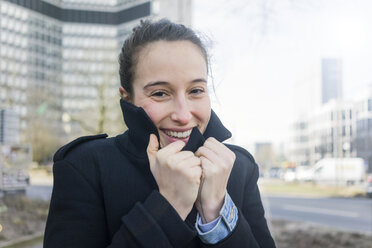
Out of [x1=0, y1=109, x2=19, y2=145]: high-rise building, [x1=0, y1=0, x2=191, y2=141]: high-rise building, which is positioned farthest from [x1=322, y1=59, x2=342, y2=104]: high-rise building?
[x1=0, y1=109, x2=19, y2=145]: high-rise building

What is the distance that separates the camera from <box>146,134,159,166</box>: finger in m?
0.86

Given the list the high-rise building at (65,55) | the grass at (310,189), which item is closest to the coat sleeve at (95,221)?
the high-rise building at (65,55)

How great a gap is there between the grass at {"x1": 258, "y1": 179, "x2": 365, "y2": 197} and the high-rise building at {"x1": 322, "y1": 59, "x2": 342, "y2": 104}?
3.82ft

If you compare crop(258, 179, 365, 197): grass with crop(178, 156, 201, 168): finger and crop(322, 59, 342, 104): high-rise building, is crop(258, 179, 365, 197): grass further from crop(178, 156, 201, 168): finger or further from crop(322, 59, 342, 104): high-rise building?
crop(178, 156, 201, 168): finger

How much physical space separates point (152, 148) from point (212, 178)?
5.5 inches

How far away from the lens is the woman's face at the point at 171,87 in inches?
35.8

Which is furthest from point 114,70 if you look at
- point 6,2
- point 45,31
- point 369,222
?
point 369,222

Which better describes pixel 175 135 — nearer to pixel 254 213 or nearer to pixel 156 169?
pixel 156 169

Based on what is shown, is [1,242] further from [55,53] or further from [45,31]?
[55,53]

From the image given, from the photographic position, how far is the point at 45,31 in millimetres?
7906

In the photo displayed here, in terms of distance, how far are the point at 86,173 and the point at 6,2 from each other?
655 centimetres

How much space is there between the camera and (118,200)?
2.95 ft

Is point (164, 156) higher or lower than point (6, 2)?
lower

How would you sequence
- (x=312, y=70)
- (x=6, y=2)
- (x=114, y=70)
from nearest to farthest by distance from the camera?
(x=312, y=70)
(x=6, y=2)
(x=114, y=70)
